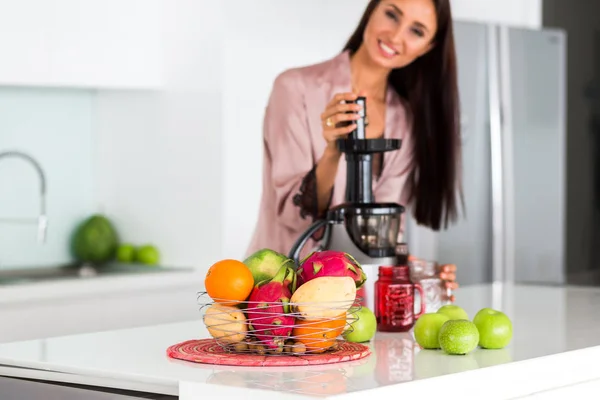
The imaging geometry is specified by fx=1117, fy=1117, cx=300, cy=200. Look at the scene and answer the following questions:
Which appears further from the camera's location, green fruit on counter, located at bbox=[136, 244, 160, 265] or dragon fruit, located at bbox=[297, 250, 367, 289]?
green fruit on counter, located at bbox=[136, 244, 160, 265]

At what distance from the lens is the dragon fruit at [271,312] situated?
1.74m

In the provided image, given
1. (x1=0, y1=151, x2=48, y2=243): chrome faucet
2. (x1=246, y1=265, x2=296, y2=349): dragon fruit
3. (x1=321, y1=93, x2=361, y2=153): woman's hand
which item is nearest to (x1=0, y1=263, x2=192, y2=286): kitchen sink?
(x1=0, y1=151, x2=48, y2=243): chrome faucet

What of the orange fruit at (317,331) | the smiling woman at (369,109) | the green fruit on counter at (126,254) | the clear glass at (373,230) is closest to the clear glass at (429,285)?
the clear glass at (373,230)

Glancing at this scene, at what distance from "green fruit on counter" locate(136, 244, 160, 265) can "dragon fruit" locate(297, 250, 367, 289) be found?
2.46m

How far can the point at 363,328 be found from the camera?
2.01 meters

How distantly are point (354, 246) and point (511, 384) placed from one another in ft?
2.54

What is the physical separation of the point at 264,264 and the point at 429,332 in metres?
0.33

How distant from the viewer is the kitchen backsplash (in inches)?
168

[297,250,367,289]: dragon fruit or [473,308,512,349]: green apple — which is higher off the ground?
[297,250,367,289]: dragon fruit

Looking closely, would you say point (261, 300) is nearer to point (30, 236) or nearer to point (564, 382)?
point (564, 382)

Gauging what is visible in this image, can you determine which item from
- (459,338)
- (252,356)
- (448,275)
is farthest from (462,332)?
(448,275)

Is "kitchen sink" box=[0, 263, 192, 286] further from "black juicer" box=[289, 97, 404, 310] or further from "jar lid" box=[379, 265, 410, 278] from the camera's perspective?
"jar lid" box=[379, 265, 410, 278]

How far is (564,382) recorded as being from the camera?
6.15 ft

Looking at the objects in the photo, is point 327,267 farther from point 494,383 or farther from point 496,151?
point 496,151
